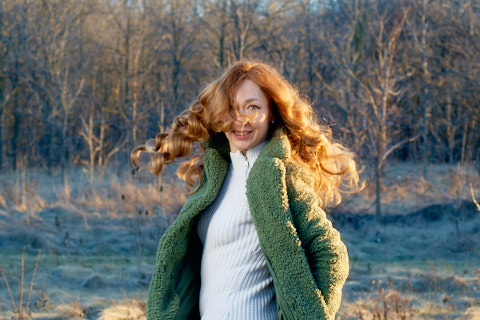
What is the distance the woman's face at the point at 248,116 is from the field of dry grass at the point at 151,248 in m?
2.33

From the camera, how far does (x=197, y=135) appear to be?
2.35m

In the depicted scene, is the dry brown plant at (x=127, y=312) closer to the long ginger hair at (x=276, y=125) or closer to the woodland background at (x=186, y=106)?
the woodland background at (x=186, y=106)

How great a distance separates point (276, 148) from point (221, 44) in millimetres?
14682

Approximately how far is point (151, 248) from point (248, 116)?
6640 mm

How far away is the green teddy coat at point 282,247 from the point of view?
5.82 ft

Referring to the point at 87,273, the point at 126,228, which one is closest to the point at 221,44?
the point at 126,228

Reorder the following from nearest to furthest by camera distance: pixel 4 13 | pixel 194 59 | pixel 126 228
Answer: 1. pixel 126 228
2. pixel 4 13
3. pixel 194 59

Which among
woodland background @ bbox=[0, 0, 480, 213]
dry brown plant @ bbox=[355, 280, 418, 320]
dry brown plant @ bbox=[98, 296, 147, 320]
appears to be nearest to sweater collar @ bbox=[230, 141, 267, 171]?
dry brown plant @ bbox=[355, 280, 418, 320]

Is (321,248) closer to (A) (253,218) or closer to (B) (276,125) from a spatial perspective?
(A) (253,218)

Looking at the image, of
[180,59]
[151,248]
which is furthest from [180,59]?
[151,248]

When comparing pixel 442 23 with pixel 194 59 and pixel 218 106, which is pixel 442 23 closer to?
pixel 194 59

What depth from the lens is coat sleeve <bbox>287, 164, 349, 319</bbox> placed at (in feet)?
5.87

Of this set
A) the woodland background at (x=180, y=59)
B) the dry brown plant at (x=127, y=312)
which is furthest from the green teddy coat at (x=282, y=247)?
the woodland background at (x=180, y=59)

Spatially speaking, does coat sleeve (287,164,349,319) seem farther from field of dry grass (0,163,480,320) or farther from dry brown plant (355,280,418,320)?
dry brown plant (355,280,418,320)
